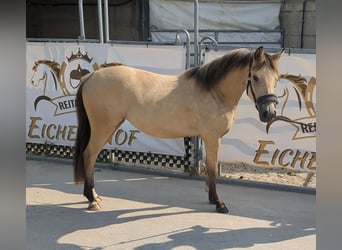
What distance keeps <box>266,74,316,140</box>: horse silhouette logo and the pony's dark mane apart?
1203 mm

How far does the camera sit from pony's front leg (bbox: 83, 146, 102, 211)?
14.6 feet

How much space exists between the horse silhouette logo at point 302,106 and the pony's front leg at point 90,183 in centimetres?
209

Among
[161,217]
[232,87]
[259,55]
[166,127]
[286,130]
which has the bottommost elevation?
[161,217]

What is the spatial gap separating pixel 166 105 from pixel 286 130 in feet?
5.56

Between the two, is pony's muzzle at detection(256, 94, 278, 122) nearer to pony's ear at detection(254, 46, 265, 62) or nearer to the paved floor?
pony's ear at detection(254, 46, 265, 62)

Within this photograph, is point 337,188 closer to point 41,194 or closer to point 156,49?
point 41,194

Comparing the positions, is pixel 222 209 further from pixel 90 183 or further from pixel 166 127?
pixel 90 183

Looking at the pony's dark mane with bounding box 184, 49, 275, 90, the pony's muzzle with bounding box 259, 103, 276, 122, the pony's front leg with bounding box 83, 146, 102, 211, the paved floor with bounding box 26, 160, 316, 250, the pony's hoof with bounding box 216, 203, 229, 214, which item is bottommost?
the paved floor with bounding box 26, 160, 316, 250

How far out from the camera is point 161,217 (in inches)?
167

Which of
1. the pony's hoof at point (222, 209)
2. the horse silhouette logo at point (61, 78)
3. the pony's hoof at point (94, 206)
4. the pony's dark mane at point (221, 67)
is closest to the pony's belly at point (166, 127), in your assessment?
the pony's dark mane at point (221, 67)

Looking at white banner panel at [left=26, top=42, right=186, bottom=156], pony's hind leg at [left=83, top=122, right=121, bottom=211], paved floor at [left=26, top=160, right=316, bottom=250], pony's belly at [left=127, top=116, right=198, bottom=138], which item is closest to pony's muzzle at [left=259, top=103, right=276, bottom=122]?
pony's belly at [left=127, top=116, right=198, bottom=138]

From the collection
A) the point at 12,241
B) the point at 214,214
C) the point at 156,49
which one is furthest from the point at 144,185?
the point at 12,241

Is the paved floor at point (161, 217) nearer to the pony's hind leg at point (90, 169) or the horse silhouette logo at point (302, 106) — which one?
the pony's hind leg at point (90, 169)

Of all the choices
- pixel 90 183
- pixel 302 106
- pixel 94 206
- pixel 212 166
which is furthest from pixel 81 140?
pixel 302 106
